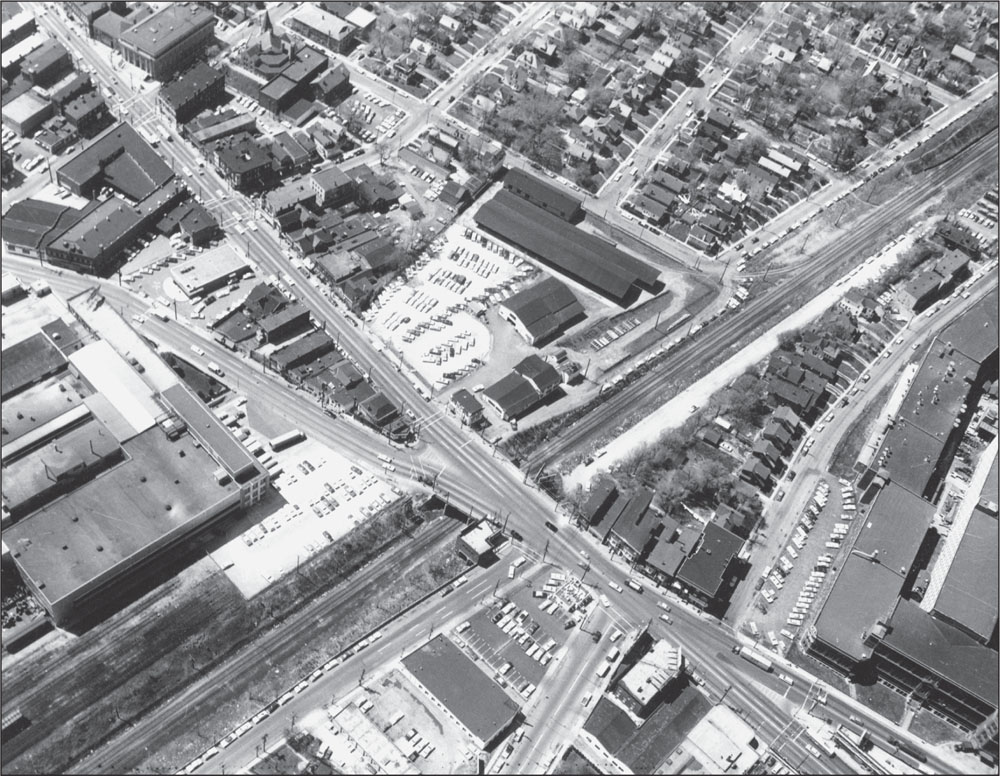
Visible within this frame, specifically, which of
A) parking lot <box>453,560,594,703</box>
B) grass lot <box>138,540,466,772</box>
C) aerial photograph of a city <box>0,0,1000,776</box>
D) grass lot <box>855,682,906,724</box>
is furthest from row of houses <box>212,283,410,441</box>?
grass lot <box>855,682,906,724</box>

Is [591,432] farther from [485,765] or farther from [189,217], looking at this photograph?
[189,217]

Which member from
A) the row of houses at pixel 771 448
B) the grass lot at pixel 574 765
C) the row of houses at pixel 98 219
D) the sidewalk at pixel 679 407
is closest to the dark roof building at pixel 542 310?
the sidewalk at pixel 679 407

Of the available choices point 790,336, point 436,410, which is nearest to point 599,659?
point 436,410

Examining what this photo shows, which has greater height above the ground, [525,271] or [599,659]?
[525,271]

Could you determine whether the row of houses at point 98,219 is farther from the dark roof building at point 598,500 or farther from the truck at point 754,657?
the truck at point 754,657

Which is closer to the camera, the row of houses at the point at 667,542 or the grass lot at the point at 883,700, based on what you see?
the grass lot at the point at 883,700

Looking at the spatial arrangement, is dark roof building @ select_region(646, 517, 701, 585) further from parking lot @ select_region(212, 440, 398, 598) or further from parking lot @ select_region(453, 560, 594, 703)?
parking lot @ select_region(212, 440, 398, 598)
